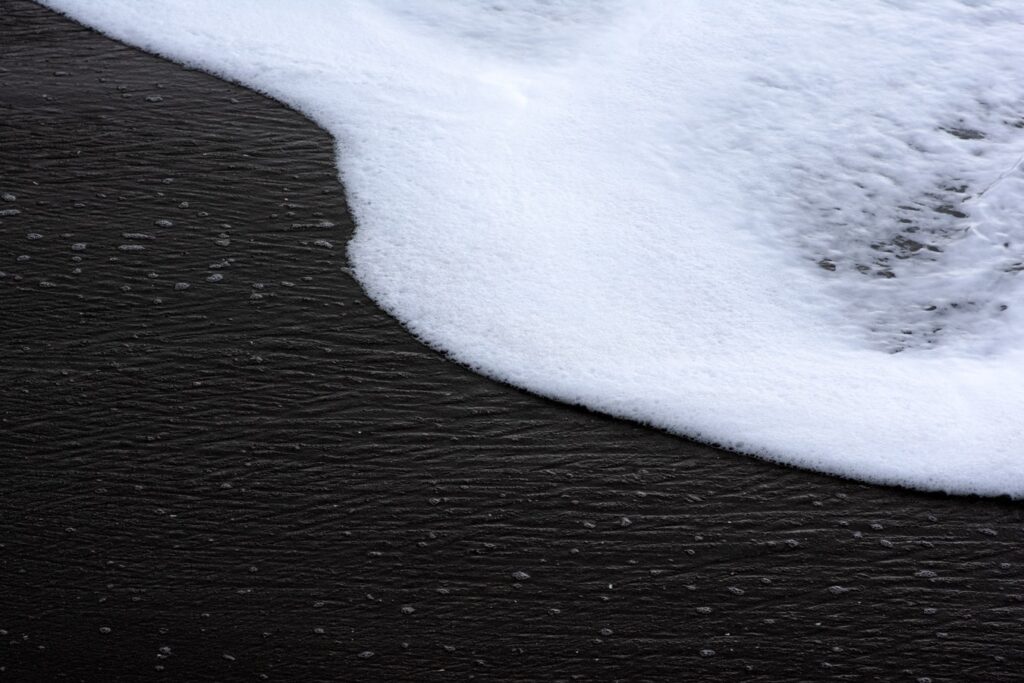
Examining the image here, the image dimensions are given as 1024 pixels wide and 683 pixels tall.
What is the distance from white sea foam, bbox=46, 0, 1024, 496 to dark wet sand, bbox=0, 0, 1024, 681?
0.42 ft

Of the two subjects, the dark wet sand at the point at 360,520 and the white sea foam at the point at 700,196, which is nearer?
the dark wet sand at the point at 360,520

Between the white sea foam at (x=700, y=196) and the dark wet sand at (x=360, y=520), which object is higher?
the white sea foam at (x=700, y=196)

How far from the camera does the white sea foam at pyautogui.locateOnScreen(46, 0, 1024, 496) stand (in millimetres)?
2174

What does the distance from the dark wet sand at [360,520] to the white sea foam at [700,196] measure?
13 cm

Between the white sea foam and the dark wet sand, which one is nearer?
the dark wet sand

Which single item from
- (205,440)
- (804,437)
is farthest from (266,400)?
(804,437)

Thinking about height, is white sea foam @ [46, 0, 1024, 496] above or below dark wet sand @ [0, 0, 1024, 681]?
above

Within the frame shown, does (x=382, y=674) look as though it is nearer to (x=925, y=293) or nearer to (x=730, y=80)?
(x=925, y=293)

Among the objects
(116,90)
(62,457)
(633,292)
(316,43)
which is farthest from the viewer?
(316,43)

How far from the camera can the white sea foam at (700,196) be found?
85.6 inches

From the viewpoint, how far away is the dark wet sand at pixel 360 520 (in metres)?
1.67

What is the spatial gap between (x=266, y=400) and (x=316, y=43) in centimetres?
154

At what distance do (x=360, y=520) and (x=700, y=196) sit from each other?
1.28 m

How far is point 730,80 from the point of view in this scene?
3.14 m
